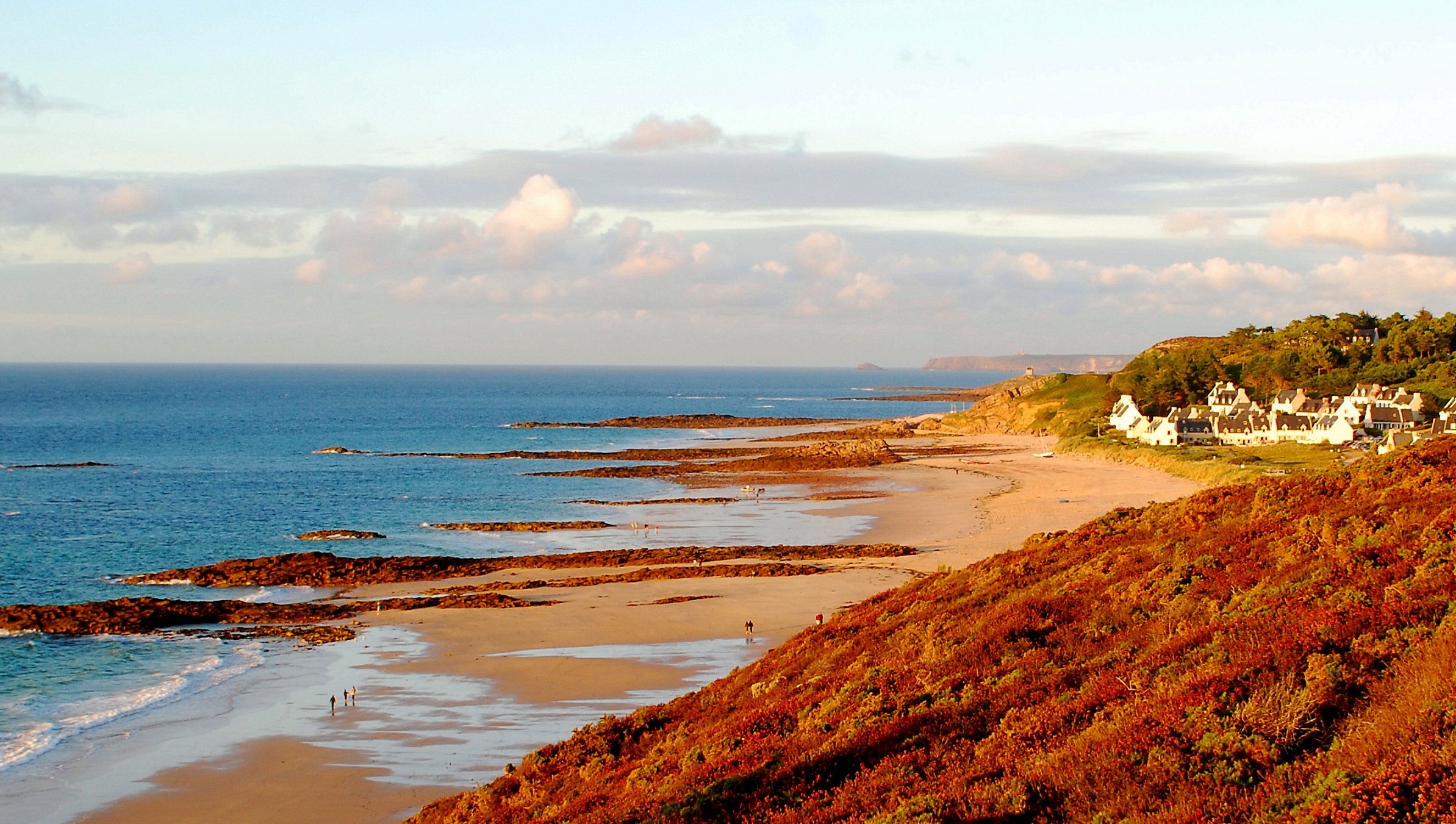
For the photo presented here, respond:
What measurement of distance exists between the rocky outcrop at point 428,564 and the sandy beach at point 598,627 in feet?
4.90

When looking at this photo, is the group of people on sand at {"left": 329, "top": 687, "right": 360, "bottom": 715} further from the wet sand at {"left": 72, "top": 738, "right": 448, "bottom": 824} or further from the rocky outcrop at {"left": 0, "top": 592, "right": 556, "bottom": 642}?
the rocky outcrop at {"left": 0, "top": 592, "right": 556, "bottom": 642}

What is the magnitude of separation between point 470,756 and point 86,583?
94.8ft

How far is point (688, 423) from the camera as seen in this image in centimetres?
15462

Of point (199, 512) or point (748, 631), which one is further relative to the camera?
point (199, 512)


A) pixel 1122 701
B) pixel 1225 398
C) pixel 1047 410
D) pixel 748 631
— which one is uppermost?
pixel 1225 398

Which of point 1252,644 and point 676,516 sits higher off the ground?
point 1252,644

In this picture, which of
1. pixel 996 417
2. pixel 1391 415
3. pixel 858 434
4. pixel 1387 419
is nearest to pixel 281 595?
pixel 1387 419

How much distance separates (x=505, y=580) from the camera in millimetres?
46375

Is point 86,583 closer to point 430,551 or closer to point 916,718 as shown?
point 430,551

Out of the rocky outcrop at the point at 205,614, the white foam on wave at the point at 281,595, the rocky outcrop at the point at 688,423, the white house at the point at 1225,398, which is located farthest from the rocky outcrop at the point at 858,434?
the rocky outcrop at the point at 205,614

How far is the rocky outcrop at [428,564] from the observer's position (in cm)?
4697

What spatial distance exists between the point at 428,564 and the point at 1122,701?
4074 centimetres

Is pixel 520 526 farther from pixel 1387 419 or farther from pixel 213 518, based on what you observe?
pixel 1387 419

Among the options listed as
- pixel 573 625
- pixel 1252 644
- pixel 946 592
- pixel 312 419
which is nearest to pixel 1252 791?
pixel 1252 644
